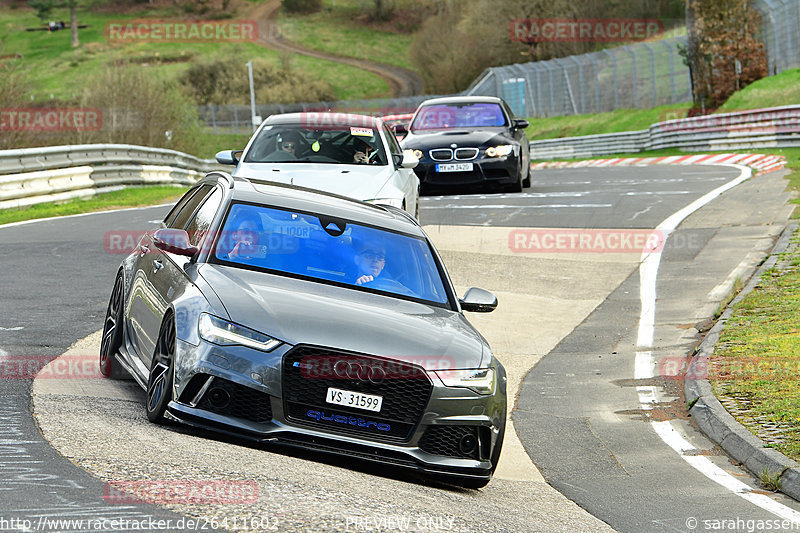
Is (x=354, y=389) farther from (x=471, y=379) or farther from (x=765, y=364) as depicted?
(x=765, y=364)

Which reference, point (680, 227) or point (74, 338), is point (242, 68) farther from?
point (74, 338)

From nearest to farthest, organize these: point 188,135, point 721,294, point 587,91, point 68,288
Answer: point 68,288, point 721,294, point 188,135, point 587,91

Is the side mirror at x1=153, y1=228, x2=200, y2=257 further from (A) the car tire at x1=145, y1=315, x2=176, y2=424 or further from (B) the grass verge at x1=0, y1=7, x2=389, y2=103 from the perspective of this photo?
(B) the grass verge at x1=0, y1=7, x2=389, y2=103

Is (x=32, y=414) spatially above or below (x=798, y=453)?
above

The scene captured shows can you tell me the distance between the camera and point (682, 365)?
10.9 m

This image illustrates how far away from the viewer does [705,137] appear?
125ft

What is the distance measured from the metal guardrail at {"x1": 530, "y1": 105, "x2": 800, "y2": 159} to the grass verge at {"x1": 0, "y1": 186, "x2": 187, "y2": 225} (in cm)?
1716

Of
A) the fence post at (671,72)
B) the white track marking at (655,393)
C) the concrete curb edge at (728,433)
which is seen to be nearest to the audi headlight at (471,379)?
the white track marking at (655,393)

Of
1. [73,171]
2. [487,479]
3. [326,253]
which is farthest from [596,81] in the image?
[487,479]

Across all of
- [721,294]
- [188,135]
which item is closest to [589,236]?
[721,294]

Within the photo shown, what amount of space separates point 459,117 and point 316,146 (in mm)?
8518

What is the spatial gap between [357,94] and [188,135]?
230 ft

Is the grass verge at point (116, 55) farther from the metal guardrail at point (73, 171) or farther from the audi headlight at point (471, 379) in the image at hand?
the audi headlight at point (471, 379)

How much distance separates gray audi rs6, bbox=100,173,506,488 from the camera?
6.44m
